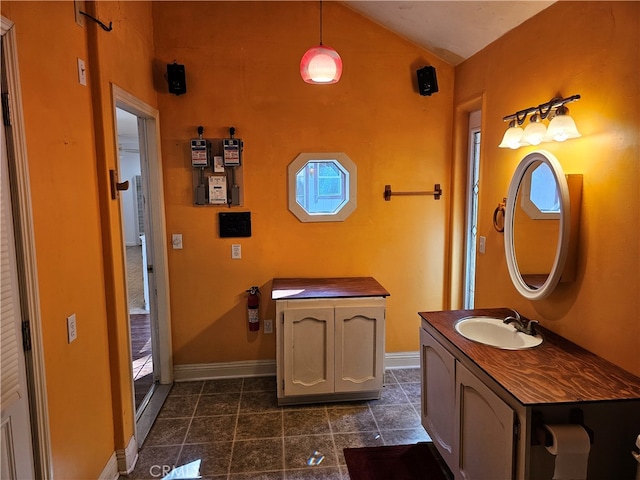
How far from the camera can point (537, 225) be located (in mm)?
2127

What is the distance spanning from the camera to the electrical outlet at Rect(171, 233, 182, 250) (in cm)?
322

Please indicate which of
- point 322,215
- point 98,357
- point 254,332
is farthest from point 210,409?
point 322,215

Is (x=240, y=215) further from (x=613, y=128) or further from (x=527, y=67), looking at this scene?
(x=613, y=128)

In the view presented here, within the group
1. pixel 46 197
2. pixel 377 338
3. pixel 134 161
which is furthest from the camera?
pixel 134 161

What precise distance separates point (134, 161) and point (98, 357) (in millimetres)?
8503

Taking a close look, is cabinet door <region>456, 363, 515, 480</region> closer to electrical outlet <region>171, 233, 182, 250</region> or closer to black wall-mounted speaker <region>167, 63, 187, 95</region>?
electrical outlet <region>171, 233, 182, 250</region>

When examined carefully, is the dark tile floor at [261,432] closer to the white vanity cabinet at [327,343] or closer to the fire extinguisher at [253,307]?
the white vanity cabinet at [327,343]

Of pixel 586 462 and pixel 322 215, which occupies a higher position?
pixel 322 215

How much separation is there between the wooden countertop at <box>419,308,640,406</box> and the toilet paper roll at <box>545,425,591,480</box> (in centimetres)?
10

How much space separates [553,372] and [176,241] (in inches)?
105

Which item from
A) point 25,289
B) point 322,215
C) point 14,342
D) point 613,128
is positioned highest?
point 613,128

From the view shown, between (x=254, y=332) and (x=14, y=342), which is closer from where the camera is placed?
(x=14, y=342)

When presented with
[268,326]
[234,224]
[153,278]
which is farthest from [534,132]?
[153,278]

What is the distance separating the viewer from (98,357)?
207cm
